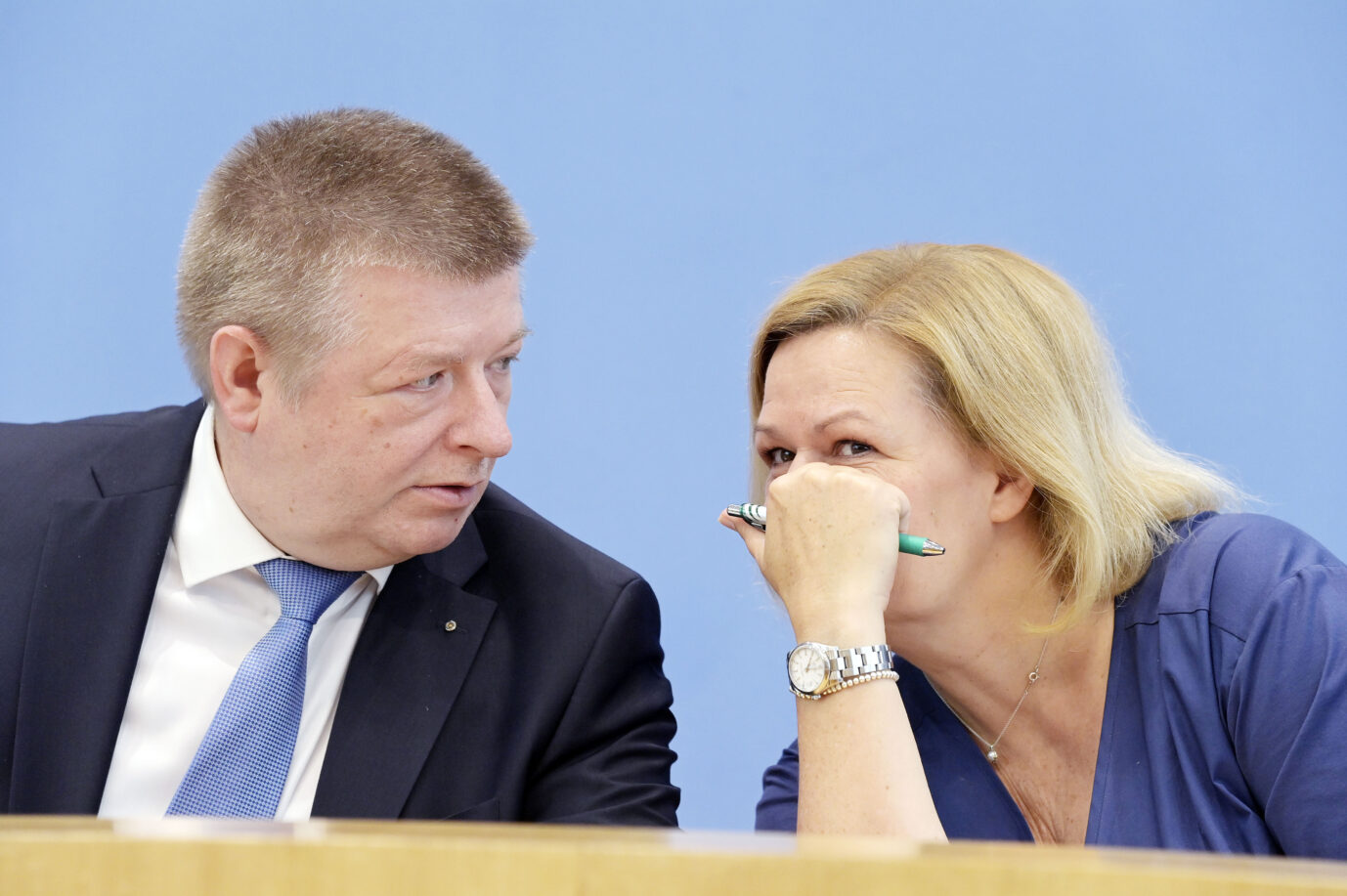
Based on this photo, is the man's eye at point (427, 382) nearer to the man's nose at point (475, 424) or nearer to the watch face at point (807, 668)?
the man's nose at point (475, 424)

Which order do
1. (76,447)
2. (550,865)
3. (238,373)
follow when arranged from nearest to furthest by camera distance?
(550,865) → (238,373) → (76,447)

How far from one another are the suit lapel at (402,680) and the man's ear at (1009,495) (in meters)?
0.63

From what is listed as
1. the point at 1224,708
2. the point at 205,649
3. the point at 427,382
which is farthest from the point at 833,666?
the point at 205,649

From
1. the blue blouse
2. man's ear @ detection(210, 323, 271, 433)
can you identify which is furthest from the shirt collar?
the blue blouse

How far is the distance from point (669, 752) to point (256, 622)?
522mm

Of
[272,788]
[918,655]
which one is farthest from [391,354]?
[918,655]

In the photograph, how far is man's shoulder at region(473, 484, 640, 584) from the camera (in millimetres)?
1654

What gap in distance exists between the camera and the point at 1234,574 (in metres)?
1.49

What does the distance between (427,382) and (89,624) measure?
48 centimetres

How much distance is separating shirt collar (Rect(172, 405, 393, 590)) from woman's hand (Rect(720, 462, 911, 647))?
49 centimetres

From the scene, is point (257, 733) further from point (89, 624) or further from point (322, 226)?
point (322, 226)

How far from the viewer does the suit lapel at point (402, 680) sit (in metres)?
1.49

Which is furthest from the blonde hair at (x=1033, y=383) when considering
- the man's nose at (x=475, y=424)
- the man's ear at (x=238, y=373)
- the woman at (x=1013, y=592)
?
the man's ear at (x=238, y=373)

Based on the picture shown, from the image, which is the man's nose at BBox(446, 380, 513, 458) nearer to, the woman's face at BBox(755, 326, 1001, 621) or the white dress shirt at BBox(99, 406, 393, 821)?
the white dress shirt at BBox(99, 406, 393, 821)
